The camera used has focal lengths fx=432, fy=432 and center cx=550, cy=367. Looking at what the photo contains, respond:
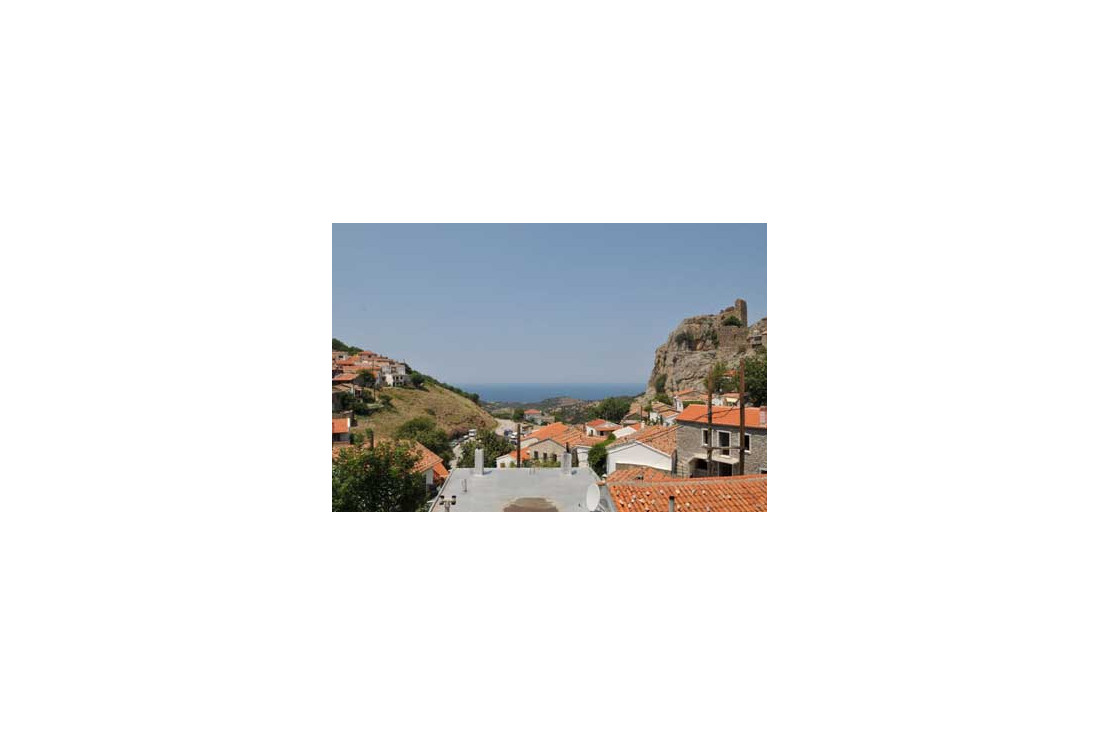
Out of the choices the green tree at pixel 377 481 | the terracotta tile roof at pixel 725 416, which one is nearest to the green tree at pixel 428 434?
the green tree at pixel 377 481

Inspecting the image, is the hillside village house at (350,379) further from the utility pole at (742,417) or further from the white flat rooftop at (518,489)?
the utility pole at (742,417)

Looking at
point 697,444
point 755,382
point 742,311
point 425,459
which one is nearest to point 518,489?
point 425,459

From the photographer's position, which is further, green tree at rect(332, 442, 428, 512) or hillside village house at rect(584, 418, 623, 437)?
hillside village house at rect(584, 418, 623, 437)

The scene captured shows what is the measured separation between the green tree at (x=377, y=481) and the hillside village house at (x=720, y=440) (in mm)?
3081

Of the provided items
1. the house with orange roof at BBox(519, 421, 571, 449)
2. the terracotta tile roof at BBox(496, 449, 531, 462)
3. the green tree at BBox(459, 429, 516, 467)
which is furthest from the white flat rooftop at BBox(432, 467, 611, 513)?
the house with orange roof at BBox(519, 421, 571, 449)

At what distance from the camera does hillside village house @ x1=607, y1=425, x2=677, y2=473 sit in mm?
5238

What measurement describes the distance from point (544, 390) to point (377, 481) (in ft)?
7.23

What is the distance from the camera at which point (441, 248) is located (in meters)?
4.14

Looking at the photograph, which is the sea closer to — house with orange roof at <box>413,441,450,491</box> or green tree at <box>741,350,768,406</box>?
house with orange roof at <box>413,441,450,491</box>

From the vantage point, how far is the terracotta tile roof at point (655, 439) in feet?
17.6

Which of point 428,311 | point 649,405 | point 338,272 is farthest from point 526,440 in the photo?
point 338,272

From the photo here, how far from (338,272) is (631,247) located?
2779 millimetres

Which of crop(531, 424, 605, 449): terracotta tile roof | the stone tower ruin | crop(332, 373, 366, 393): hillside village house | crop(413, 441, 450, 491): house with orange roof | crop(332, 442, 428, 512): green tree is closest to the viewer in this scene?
crop(332, 442, 428, 512): green tree

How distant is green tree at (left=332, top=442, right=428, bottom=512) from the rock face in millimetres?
2878
